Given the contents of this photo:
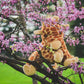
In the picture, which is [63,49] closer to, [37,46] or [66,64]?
[66,64]

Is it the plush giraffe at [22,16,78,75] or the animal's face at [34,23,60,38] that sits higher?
the animal's face at [34,23,60,38]

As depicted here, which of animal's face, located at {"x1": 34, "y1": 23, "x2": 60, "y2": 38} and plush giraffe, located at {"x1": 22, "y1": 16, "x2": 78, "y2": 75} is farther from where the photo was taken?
animal's face, located at {"x1": 34, "y1": 23, "x2": 60, "y2": 38}

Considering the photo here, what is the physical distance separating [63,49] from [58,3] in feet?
4.20

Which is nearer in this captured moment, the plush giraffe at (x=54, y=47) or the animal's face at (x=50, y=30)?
the plush giraffe at (x=54, y=47)

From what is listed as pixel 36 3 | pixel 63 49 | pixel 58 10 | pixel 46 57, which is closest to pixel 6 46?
pixel 46 57

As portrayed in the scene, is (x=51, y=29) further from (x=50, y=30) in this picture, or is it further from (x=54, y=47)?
(x=54, y=47)

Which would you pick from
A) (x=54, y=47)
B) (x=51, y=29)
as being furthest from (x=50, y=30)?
(x=54, y=47)

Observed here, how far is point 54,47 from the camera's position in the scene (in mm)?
2711

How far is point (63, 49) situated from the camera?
2.83 meters

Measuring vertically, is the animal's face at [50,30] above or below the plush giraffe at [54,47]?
above

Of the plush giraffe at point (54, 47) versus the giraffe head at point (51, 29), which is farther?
the giraffe head at point (51, 29)

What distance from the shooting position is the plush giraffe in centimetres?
271

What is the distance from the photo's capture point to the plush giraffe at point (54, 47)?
2709 mm

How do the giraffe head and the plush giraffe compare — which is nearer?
the plush giraffe
